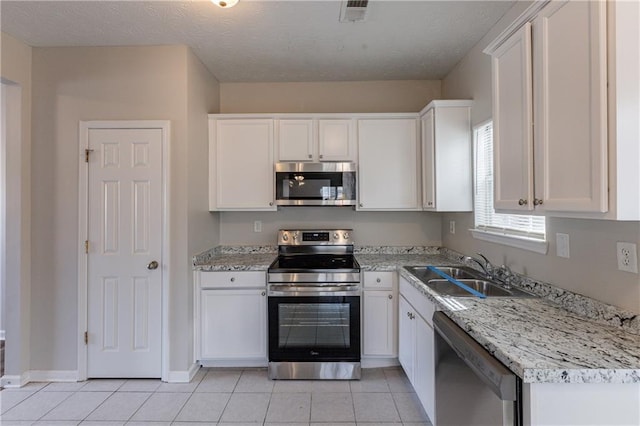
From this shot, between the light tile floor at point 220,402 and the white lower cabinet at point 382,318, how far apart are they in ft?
0.70

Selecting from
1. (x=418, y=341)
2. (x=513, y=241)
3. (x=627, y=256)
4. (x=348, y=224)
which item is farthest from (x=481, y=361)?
(x=348, y=224)

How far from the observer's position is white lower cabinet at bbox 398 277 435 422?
1.91m

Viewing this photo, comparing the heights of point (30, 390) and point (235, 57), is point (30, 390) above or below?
below

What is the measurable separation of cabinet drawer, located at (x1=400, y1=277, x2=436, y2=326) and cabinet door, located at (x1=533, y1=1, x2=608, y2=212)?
87 centimetres

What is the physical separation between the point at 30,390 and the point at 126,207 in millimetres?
1543

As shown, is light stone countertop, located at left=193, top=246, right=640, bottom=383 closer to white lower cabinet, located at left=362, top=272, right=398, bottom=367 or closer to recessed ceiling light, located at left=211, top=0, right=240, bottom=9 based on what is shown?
white lower cabinet, located at left=362, top=272, right=398, bottom=367

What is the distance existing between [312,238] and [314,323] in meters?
0.91

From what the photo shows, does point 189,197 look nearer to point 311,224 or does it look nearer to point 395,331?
point 311,224

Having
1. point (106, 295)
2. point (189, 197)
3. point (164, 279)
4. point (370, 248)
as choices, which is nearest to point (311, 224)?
point (370, 248)

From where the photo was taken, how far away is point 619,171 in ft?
3.37

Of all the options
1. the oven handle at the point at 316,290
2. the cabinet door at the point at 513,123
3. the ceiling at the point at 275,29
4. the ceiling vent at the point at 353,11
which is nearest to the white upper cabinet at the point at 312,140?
the ceiling at the point at 275,29

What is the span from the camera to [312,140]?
3072mm

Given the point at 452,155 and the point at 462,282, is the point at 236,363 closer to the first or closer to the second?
the point at 462,282

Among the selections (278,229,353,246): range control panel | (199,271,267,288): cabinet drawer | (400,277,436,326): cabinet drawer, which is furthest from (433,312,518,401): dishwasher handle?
(278,229,353,246): range control panel
